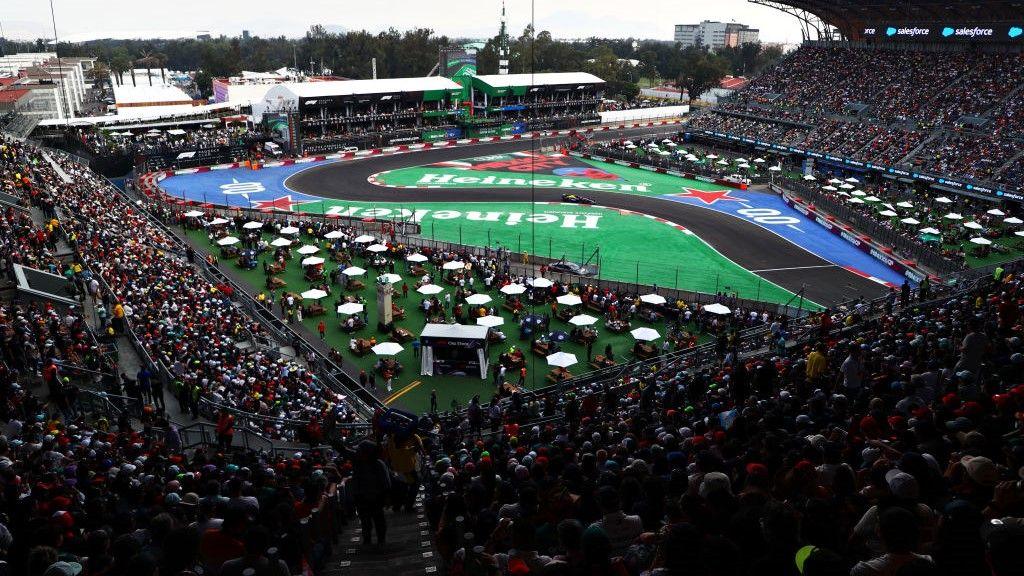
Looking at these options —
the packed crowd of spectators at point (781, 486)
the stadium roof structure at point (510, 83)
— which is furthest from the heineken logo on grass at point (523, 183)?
the packed crowd of spectators at point (781, 486)

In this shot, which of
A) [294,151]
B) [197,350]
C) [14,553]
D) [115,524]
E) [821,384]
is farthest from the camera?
[294,151]

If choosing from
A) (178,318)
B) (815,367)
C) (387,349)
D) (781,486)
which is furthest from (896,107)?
(781,486)

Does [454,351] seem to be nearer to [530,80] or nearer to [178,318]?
[178,318]

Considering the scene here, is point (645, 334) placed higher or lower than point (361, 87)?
lower

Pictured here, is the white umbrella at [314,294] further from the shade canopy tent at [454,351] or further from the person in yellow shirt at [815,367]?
the person in yellow shirt at [815,367]

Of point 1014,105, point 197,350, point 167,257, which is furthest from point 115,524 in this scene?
point 1014,105

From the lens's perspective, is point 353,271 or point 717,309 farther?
point 353,271

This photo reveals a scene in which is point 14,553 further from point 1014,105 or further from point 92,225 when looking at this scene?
point 1014,105

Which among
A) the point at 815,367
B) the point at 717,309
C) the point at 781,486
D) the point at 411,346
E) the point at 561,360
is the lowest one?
the point at 411,346
